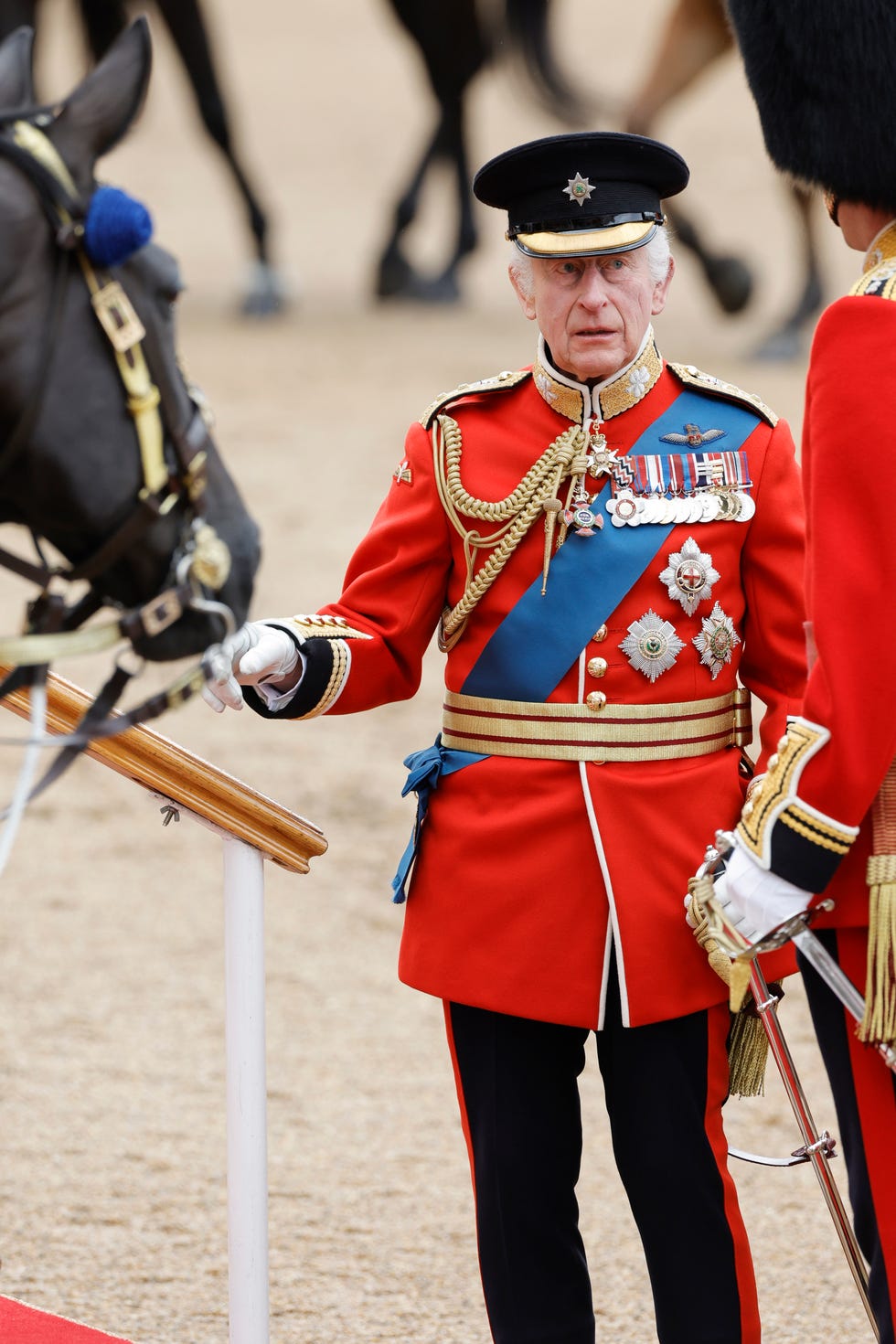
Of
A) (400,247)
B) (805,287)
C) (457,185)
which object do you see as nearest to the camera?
(805,287)

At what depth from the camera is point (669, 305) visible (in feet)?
31.0

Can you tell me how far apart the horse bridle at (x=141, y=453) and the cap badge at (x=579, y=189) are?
53 centimetres

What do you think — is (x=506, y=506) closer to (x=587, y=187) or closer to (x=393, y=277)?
(x=587, y=187)

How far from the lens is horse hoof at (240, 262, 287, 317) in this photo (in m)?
9.07

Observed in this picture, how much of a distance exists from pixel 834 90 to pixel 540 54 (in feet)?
23.7

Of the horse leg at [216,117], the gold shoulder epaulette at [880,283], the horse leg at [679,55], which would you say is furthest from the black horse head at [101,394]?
the horse leg at [216,117]

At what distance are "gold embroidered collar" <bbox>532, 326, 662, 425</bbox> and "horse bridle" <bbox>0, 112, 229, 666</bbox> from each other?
1.72 feet

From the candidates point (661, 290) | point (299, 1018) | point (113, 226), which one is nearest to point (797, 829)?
point (661, 290)

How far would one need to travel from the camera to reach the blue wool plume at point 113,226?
172cm

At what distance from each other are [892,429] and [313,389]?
21.0ft

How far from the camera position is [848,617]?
189 cm

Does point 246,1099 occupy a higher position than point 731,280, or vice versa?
point 731,280

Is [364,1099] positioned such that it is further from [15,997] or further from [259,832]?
[259,832]

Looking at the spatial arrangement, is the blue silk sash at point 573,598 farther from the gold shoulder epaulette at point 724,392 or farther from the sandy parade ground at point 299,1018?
the sandy parade ground at point 299,1018
